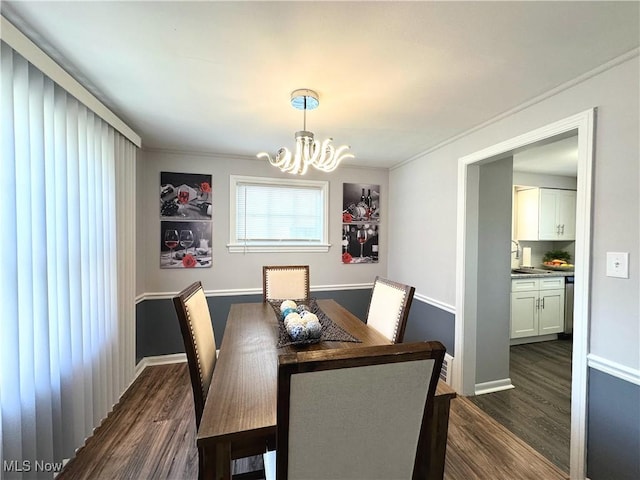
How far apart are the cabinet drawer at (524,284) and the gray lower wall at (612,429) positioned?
2237mm

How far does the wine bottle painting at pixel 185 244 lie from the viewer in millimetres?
2955

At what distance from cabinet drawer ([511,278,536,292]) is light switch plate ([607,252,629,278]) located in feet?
7.63

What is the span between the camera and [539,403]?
236 centimetres

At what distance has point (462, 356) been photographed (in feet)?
7.97

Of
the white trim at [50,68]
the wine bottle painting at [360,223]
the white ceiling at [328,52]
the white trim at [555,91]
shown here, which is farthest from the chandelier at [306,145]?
the wine bottle painting at [360,223]

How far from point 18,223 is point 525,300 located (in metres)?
4.69

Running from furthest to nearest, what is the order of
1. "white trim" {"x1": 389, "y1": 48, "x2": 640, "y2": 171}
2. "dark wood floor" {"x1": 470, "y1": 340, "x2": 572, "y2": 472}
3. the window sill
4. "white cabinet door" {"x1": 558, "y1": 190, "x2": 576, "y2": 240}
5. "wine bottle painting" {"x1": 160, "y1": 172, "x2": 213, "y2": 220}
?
1. "white cabinet door" {"x1": 558, "y1": 190, "x2": 576, "y2": 240}
2. the window sill
3. "wine bottle painting" {"x1": 160, "y1": 172, "x2": 213, "y2": 220}
4. "dark wood floor" {"x1": 470, "y1": 340, "x2": 572, "y2": 472}
5. "white trim" {"x1": 389, "y1": 48, "x2": 640, "y2": 171}

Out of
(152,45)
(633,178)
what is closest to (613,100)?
(633,178)

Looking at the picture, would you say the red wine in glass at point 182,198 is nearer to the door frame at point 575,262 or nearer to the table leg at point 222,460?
the table leg at point 222,460

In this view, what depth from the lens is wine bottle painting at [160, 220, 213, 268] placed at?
2.96 m

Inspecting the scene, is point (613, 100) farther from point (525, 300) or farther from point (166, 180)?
point (166, 180)

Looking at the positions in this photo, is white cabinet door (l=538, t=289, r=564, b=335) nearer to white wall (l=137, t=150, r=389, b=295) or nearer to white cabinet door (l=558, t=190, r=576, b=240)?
white cabinet door (l=558, t=190, r=576, b=240)

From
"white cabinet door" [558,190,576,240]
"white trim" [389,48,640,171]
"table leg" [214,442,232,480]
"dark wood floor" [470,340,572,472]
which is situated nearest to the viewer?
"table leg" [214,442,232,480]

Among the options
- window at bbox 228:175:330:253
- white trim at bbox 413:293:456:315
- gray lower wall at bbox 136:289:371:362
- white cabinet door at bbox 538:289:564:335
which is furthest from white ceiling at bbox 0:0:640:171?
white cabinet door at bbox 538:289:564:335
